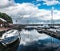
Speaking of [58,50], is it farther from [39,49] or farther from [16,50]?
[16,50]

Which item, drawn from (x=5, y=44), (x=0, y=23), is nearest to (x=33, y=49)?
(x=5, y=44)

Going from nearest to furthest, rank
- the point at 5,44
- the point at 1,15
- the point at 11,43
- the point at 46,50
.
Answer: the point at 46,50 → the point at 5,44 → the point at 11,43 → the point at 1,15

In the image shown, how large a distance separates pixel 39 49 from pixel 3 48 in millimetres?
7732

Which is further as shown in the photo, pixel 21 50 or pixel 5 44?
pixel 5 44

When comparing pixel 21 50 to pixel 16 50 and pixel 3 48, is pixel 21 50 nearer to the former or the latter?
pixel 16 50

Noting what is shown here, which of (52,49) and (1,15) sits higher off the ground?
(52,49)

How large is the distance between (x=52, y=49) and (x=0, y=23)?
102m

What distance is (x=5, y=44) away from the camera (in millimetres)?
47750

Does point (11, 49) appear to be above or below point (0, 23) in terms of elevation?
above

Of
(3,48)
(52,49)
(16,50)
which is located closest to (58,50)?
(52,49)

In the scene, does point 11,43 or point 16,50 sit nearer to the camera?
point 16,50

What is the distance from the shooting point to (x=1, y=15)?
187 m

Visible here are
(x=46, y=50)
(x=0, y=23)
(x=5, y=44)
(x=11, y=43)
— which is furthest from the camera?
(x=0, y=23)

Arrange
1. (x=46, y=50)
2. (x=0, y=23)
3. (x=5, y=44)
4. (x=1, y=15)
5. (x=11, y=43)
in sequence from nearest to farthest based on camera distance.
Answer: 1. (x=46, y=50)
2. (x=5, y=44)
3. (x=11, y=43)
4. (x=0, y=23)
5. (x=1, y=15)
